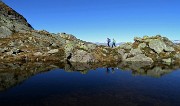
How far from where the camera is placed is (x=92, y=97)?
1441 inches

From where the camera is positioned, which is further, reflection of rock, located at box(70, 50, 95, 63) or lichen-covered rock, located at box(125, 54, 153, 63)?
lichen-covered rock, located at box(125, 54, 153, 63)

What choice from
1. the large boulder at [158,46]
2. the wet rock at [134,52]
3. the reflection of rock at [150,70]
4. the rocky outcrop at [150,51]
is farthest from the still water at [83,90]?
the large boulder at [158,46]

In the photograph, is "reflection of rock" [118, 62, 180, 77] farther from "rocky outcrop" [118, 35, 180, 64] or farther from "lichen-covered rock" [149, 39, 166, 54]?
"lichen-covered rock" [149, 39, 166, 54]

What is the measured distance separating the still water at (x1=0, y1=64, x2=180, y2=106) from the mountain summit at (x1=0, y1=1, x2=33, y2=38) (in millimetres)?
54527

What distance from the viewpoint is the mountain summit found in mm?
107287

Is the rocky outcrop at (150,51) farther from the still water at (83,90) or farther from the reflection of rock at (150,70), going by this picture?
the still water at (83,90)

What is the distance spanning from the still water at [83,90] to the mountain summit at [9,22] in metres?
54.5

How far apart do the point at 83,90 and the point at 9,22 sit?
89851 millimetres

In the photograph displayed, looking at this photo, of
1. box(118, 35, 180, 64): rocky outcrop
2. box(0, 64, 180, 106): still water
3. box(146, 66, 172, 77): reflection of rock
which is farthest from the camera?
box(118, 35, 180, 64): rocky outcrop

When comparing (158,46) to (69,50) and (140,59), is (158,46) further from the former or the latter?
(69,50)

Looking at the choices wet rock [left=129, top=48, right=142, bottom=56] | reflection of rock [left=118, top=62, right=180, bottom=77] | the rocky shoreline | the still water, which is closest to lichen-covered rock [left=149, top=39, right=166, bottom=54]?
the rocky shoreline

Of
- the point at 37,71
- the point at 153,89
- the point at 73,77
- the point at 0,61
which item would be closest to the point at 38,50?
the point at 0,61

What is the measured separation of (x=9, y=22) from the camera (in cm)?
11812

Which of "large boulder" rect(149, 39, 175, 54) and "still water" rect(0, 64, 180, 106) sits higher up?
"large boulder" rect(149, 39, 175, 54)
